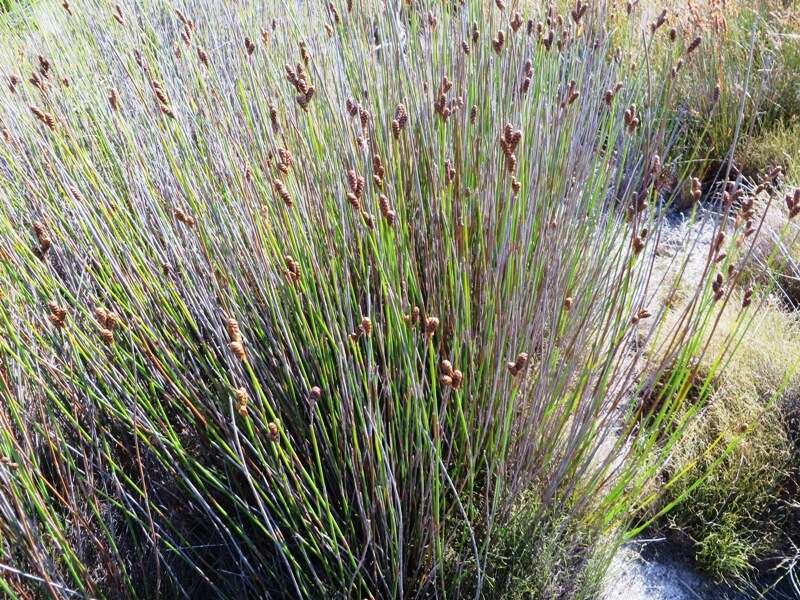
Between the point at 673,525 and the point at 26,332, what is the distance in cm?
172

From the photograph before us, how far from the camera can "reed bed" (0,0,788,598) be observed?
4.30 ft

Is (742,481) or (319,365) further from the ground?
(319,365)

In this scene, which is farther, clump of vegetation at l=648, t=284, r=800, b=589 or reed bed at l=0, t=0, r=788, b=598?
clump of vegetation at l=648, t=284, r=800, b=589

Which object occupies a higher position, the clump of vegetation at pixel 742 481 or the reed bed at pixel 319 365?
the reed bed at pixel 319 365

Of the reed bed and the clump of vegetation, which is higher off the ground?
the reed bed

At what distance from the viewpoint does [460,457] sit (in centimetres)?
154

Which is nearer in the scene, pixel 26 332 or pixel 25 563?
pixel 25 563

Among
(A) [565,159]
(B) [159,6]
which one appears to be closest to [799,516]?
(A) [565,159]

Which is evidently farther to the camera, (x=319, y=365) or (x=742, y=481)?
(x=742, y=481)

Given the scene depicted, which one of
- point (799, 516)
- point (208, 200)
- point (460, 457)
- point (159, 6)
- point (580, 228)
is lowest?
point (799, 516)

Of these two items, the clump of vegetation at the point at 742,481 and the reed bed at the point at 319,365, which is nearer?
the reed bed at the point at 319,365

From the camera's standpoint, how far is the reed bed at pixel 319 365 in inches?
51.6

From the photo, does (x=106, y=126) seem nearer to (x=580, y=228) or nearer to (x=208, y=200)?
(x=208, y=200)

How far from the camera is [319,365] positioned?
1454 millimetres
